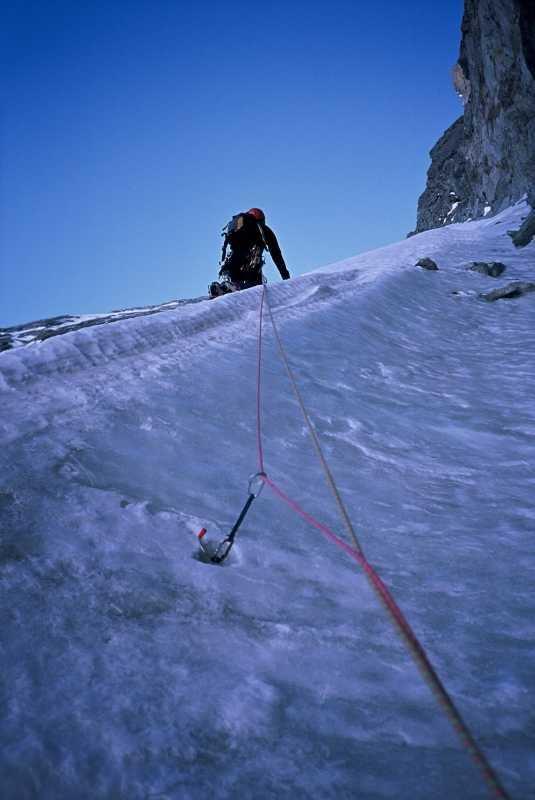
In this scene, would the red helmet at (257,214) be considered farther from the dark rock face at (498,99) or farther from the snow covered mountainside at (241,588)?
the dark rock face at (498,99)

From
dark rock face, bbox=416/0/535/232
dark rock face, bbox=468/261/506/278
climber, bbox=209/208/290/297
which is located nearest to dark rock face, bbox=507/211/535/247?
dark rock face, bbox=468/261/506/278

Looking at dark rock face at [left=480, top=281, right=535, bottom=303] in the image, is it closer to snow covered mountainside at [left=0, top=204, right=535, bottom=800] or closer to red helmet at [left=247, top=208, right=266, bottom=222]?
red helmet at [left=247, top=208, right=266, bottom=222]

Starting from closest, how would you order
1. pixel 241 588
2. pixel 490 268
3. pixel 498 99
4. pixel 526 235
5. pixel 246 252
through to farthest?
pixel 241 588 < pixel 246 252 < pixel 490 268 < pixel 526 235 < pixel 498 99

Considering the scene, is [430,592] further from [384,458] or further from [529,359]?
[529,359]

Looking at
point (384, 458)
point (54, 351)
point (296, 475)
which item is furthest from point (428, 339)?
point (54, 351)

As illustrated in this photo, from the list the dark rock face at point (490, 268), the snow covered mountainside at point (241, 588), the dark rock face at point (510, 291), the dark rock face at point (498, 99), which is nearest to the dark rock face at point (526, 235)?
the dark rock face at point (490, 268)

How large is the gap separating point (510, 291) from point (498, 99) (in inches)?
898

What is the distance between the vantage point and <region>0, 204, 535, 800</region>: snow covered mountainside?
42.6 inches

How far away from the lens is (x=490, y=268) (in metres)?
9.57

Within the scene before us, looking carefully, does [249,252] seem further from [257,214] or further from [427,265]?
[427,265]

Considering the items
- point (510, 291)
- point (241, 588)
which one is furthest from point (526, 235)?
point (241, 588)

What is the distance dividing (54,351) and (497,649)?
10.3 ft

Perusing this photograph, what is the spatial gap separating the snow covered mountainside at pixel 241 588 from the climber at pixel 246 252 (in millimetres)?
4108

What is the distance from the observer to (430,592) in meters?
1.75
